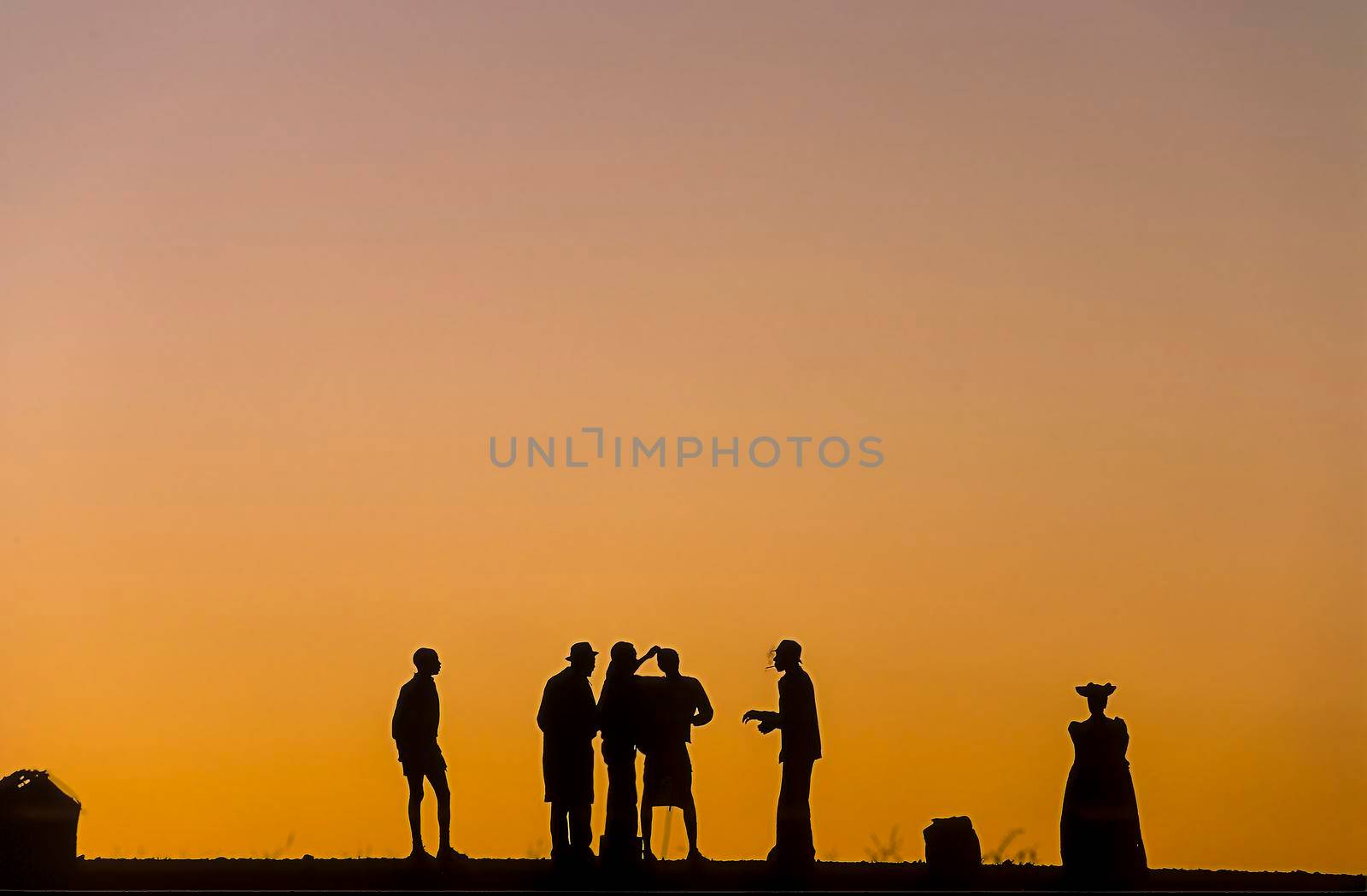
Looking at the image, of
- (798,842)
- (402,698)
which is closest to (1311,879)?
(798,842)

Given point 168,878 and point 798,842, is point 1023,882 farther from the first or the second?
point 168,878

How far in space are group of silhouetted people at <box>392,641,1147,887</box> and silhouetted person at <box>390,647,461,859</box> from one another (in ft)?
0.04

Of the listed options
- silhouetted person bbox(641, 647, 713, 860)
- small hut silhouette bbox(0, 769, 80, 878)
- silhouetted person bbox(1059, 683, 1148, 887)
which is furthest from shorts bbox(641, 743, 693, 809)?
small hut silhouette bbox(0, 769, 80, 878)

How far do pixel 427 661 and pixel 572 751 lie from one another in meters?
1.54

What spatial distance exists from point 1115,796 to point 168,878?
27.0 ft

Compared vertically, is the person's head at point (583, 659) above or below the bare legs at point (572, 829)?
above

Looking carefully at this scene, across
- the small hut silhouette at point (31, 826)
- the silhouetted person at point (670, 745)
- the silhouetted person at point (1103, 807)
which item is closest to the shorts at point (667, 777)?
the silhouetted person at point (670, 745)

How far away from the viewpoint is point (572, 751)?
19.8m

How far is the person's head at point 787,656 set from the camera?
19.2 metres

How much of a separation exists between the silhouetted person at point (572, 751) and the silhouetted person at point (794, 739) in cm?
163

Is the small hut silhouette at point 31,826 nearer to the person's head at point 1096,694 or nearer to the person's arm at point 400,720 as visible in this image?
the person's arm at point 400,720

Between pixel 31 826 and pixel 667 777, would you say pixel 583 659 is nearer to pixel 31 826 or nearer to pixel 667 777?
pixel 667 777

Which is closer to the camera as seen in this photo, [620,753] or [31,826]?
[31,826]

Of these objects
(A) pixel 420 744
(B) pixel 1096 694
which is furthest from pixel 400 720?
(B) pixel 1096 694
